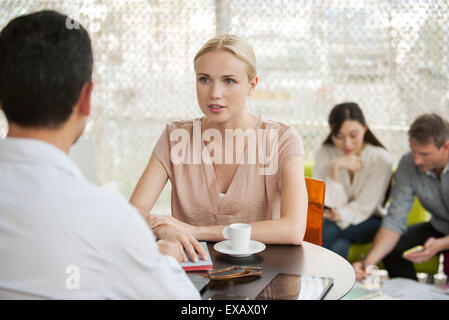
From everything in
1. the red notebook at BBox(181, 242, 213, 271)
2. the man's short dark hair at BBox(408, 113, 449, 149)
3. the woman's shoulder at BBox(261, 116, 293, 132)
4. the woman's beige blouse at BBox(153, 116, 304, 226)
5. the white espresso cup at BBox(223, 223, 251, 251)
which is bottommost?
the red notebook at BBox(181, 242, 213, 271)

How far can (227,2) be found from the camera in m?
4.10

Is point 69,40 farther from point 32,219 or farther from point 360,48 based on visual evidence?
point 360,48

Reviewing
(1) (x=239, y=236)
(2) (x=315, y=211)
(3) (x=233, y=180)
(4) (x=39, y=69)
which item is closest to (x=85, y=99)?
(4) (x=39, y=69)

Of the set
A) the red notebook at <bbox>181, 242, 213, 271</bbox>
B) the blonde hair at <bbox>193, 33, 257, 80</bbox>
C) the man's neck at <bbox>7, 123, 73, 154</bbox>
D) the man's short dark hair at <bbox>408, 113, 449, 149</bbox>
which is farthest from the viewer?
the man's short dark hair at <bbox>408, 113, 449, 149</bbox>

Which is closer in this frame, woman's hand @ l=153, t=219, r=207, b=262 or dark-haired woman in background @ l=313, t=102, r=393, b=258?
woman's hand @ l=153, t=219, r=207, b=262

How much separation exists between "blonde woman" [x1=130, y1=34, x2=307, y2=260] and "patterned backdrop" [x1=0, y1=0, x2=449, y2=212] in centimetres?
213

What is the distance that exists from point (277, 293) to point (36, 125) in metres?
0.67

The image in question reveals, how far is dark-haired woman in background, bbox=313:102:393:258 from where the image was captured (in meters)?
3.16

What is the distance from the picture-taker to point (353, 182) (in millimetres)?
3277

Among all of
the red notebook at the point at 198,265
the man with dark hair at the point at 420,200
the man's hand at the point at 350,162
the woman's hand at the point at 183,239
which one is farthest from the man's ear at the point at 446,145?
the red notebook at the point at 198,265

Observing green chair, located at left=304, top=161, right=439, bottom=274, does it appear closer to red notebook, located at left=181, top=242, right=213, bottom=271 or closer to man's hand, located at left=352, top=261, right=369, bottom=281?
man's hand, located at left=352, top=261, right=369, bottom=281

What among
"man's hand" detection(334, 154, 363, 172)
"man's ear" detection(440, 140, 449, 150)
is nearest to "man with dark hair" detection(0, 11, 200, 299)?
"man's ear" detection(440, 140, 449, 150)

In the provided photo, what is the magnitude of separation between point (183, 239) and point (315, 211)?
0.81 meters

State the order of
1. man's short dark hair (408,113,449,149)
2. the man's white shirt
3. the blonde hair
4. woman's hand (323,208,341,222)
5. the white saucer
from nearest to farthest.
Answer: the man's white shirt < the white saucer < the blonde hair < man's short dark hair (408,113,449,149) < woman's hand (323,208,341,222)
